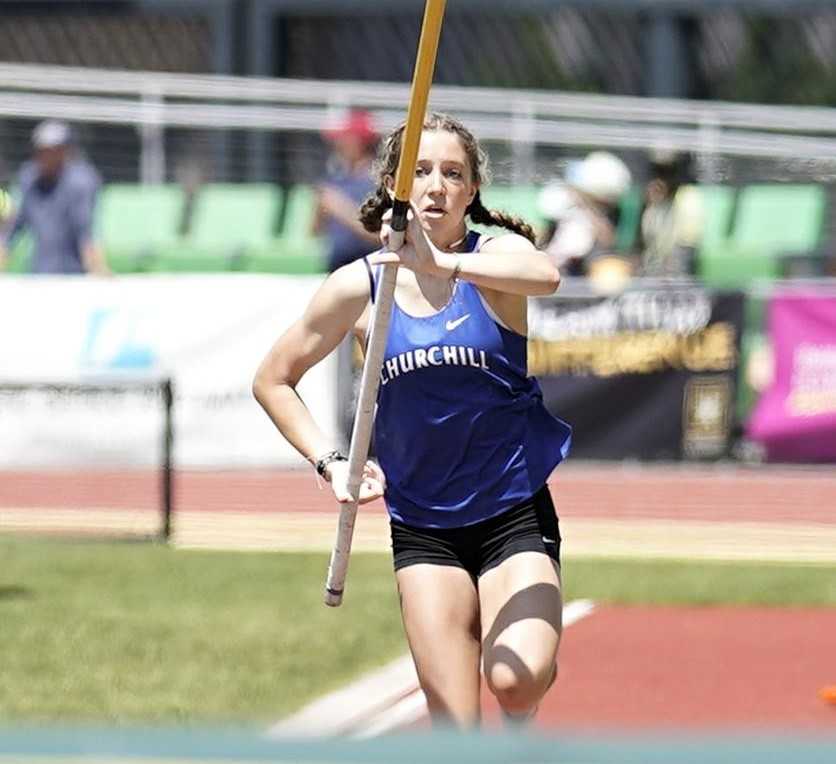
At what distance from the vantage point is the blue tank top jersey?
19.9 ft

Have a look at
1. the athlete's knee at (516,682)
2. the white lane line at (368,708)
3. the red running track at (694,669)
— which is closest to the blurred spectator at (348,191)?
the red running track at (694,669)

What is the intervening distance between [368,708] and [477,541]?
248cm

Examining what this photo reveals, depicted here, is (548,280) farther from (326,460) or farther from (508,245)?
(326,460)

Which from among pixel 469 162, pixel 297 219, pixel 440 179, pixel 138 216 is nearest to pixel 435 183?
pixel 440 179

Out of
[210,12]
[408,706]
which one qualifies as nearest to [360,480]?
[408,706]

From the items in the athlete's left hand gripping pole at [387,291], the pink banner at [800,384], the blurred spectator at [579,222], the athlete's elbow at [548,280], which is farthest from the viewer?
the blurred spectator at [579,222]

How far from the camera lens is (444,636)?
238 inches

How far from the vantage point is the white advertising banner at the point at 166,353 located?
1703 centimetres

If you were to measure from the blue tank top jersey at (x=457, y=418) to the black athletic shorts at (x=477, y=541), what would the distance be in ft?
0.09

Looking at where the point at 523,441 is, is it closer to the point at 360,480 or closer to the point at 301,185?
the point at 360,480

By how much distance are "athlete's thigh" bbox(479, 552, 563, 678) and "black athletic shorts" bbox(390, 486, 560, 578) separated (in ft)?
0.14

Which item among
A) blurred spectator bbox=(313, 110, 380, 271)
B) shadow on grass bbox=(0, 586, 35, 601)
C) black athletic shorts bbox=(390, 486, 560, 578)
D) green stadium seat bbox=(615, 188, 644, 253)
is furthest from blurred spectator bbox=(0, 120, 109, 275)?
black athletic shorts bbox=(390, 486, 560, 578)

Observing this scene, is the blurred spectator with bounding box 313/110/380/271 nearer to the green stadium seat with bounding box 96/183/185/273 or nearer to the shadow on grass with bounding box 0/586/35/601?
the green stadium seat with bounding box 96/183/185/273

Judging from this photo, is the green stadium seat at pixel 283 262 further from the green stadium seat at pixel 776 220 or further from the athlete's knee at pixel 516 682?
the athlete's knee at pixel 516 682
